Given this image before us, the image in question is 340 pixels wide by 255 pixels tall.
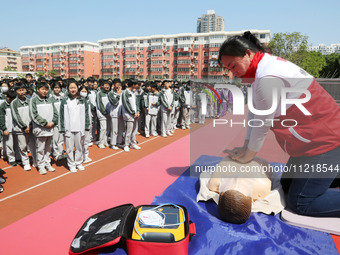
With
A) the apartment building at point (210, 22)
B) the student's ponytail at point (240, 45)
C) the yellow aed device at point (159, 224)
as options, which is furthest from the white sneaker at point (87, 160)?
the apartment building at point (210, 22)

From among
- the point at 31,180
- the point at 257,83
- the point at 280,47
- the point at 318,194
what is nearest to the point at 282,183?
the point at 318,194

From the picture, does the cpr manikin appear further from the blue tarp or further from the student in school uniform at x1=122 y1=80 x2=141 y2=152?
the student in school uniform at x1=122 y1=80 x2=141 y2=152

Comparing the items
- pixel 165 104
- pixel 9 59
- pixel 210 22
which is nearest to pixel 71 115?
pixel 165 104

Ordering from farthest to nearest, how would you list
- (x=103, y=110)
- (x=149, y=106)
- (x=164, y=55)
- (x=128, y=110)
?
(x=164, y=55) → (x=149, y=106) → (x=103, y=110) → (x=128, y=110)

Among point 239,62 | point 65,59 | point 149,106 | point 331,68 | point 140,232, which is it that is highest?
point 65,59

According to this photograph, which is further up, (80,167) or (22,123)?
(22,123)

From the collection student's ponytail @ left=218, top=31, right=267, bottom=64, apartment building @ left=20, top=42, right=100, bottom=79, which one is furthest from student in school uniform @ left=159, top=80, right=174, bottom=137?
apartment building @ left=20, top=42, right=100, bottom=79

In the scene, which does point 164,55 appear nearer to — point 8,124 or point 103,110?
point 103,110

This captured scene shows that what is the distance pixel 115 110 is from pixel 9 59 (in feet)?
400

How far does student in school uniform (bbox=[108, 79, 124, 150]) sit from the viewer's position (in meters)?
6.99

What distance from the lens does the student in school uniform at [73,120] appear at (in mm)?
5098

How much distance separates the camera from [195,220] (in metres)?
2.86

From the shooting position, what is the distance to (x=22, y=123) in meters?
5.06

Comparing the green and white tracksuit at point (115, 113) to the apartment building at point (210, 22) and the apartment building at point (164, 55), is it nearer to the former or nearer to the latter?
the apartment building at point (164, 55)
